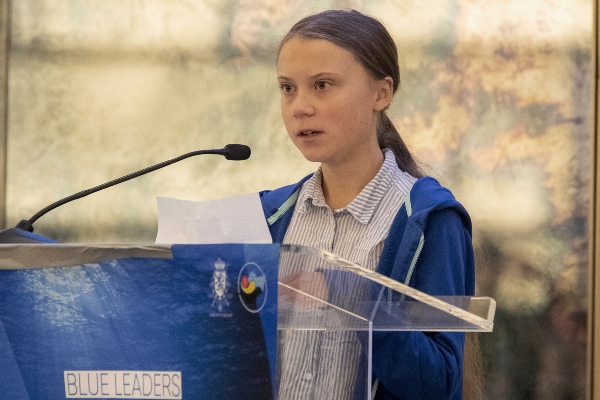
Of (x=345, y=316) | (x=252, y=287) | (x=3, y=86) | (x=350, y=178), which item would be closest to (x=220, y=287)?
(x=252, y=287)

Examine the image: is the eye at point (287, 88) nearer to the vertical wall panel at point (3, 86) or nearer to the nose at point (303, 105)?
the nose at point (303, 105)

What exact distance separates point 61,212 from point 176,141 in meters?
0.59

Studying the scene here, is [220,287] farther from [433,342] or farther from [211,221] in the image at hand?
[433,342]

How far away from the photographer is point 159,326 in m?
0.88

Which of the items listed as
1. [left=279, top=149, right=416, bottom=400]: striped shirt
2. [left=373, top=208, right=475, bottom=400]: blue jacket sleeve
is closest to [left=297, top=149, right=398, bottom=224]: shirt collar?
[left=279, top=149, right=416, bottom=400]: striped shirt

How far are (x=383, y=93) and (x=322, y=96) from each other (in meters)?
0.20

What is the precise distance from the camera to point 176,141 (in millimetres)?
3400

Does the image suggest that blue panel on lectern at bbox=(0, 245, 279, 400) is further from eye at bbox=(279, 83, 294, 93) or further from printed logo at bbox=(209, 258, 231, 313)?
eye at bbox=(279, 83, 294, 93)

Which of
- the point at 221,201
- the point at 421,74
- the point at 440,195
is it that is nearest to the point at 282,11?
the point at 421,74

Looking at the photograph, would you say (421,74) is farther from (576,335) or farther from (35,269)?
(35,269)

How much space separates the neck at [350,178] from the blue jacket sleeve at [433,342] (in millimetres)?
241

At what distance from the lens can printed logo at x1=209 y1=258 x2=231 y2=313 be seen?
859 millimetres

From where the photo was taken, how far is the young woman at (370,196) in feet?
3.79

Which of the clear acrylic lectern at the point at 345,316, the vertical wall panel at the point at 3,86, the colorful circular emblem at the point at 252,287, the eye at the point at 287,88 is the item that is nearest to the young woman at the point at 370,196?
the eye at the point at 287,88
